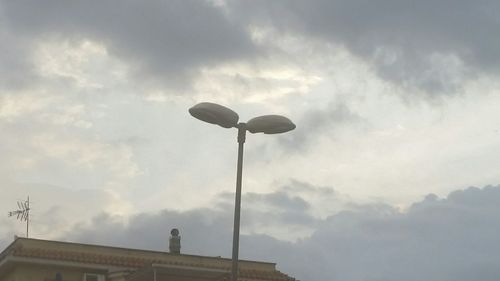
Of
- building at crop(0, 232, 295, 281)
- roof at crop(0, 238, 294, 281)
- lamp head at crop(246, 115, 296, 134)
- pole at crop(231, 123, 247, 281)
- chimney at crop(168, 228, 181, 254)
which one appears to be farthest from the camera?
chimney at crop(168, 228, 181, 254)

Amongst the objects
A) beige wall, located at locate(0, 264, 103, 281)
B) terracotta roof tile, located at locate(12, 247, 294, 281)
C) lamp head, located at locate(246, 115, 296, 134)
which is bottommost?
beige wall, located at locate(0, 264, 103, 281)

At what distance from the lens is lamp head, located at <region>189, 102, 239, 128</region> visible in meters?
16.9

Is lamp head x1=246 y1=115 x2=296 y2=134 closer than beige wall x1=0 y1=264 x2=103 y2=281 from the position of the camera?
Yes

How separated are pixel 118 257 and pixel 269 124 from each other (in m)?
A: 23.4

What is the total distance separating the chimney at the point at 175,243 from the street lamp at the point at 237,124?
25.1 metres

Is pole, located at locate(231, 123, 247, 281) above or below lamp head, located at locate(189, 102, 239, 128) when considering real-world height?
below

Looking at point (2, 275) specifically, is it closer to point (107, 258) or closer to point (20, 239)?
point (20, 239)

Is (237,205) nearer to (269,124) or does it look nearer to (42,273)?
(269,124)

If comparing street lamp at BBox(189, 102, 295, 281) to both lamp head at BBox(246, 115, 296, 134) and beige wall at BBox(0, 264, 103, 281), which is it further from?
beige wall at BBox(0, 264, 103, 281)

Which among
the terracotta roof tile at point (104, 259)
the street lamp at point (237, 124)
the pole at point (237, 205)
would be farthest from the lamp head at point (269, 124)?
the terracotta roof tile at point (104, 259)

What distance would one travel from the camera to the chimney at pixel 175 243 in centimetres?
4216

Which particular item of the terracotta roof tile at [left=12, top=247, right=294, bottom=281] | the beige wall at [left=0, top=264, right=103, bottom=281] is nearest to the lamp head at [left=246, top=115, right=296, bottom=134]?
the terracotta roof tile at [left=12, top=247, right=294, bottom=281]

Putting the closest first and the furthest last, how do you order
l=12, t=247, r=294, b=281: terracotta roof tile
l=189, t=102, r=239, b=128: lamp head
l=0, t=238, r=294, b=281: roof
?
l=189, t=102, r=239, b=128: lamp head
l=12, t=247, r=294, b=281: terracotta roof tile
l=0, t=238, r=294, b=281: roof

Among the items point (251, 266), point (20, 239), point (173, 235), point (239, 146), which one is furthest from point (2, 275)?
point (239, 146)
